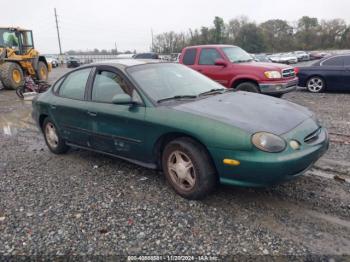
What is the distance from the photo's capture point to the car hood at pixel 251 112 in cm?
316

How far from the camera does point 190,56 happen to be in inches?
375

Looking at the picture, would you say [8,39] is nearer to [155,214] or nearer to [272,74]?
[272,74]

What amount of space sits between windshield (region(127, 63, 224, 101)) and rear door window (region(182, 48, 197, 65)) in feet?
16.1

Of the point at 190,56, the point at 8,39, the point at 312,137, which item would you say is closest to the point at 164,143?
the point at 312,137

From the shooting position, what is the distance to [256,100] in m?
3.92

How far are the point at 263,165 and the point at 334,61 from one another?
925cm

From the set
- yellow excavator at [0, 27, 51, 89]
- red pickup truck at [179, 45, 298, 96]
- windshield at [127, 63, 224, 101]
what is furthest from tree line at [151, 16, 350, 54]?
windshield at [127, 63, 224, 101]

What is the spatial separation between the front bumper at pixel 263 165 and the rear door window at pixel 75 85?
2.37 metres

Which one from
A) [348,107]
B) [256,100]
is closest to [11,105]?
[256,100]

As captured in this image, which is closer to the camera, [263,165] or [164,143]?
[263,165]

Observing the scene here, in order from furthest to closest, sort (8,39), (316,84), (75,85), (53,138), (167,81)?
(8,39) → (316,84) → (53,138) → (75,85) → (167,81)

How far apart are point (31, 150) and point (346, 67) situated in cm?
960

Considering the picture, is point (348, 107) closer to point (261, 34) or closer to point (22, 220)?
point (22, 220)

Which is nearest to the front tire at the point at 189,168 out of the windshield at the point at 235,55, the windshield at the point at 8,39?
the windshield at the point at 235,55
